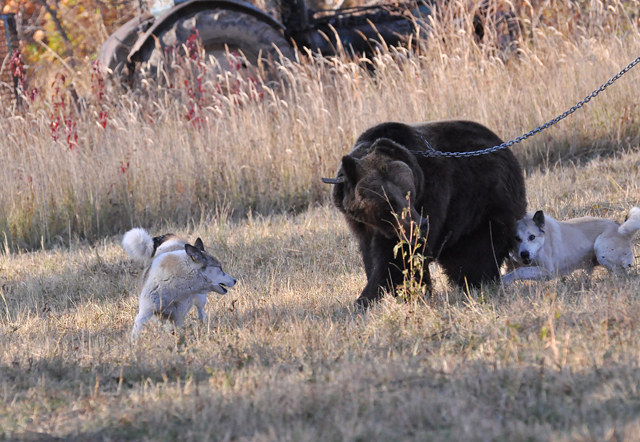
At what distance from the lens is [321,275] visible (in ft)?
Result: 20.7

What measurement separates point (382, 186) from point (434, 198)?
1.70 feet

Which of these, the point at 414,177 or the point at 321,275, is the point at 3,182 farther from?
the point at 414,177

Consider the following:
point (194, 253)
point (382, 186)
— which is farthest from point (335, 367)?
point (194, 253)

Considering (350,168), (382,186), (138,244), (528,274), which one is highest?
(350,168)

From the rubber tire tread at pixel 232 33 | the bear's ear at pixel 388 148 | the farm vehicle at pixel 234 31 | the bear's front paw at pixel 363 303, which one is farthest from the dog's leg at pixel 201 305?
the rubber tire tread at pixel 232 33

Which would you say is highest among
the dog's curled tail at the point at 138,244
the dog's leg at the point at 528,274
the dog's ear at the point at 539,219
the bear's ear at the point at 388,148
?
the bear's ear at the point at 388,148

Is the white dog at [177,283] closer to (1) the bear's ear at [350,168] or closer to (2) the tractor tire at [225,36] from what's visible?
(1) the bear's ear at [350,168]

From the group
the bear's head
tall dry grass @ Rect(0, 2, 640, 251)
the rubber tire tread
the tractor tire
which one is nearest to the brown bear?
the bear's head

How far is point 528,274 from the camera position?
19.0ft

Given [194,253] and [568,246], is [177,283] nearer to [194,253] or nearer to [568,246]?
[194,253]

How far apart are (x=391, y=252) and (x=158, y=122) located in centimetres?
647

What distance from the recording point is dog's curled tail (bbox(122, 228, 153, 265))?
212 inches

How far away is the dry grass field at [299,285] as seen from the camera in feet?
10.1

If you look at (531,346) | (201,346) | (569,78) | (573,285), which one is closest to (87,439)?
(201,346)
